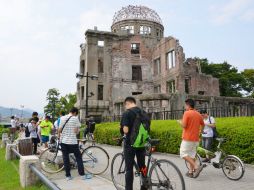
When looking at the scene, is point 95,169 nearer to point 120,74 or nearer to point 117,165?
point 117,165

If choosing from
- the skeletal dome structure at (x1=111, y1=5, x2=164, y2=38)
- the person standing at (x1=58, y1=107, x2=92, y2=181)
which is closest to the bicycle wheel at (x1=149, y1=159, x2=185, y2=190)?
the person standing at (x1=58, y1=107, x2=92, y2=181)

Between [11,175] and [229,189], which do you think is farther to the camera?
[11,175]

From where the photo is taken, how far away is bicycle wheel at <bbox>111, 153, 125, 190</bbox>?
7.37 metres

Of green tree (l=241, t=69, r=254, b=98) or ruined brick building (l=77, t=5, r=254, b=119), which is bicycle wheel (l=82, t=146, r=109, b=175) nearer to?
ruined brick building (l=77, t=5, r=254, b=119)

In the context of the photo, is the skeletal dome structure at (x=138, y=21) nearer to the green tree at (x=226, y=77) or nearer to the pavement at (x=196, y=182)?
the green tree at (x=226, y=77)

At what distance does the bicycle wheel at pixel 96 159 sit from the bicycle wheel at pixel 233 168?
131 inches

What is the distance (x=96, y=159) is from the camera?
9.51m

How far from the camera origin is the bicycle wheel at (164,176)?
19.1 feet

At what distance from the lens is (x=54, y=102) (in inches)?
2616

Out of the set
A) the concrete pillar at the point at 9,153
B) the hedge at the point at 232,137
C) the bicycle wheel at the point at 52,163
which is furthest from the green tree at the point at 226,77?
the bicycle wheel at the point at 52,163

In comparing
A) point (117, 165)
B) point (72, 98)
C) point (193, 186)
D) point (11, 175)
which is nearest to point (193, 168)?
point (193, 186)

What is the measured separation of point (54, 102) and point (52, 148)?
57.1 m

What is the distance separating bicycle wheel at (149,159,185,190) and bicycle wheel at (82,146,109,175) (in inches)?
132

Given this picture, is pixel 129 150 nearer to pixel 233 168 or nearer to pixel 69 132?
pixel 69 132
